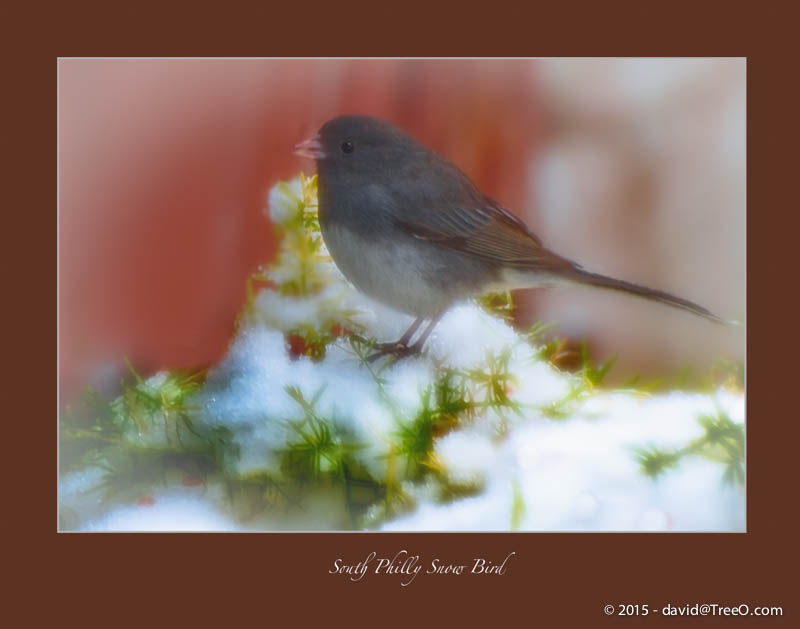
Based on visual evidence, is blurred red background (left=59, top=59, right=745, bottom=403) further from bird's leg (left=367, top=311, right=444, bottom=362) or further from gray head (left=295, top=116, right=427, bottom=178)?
bird's leg (left=367, top=311, right=444, bottom=362)

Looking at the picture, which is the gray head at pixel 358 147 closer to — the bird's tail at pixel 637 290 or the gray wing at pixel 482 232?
the gray wing at pixel 482 232

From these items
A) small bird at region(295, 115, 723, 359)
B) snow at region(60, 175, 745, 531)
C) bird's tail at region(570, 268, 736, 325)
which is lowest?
snow at region(60, 175, 745, 531)

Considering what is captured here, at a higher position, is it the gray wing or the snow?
the gray wing

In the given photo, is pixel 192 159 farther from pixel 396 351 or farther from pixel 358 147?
pixel 396 351

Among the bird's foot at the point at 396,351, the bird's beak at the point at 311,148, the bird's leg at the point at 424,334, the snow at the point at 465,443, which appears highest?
the bird's beak at the point at 311,148

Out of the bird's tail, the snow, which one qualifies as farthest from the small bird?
the snow

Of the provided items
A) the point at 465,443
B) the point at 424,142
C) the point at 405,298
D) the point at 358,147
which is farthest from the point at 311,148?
the point at 465,443

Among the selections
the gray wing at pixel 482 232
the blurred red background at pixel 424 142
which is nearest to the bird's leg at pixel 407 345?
the gray wing at pixel 482 232
